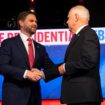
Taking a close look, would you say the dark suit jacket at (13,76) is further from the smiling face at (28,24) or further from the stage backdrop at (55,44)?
the stage backdrop at (55,44)

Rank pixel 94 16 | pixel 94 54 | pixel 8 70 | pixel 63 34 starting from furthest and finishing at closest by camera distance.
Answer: pixel 94 16, pixel 63 34, pixel 8 70, pixel 94 54

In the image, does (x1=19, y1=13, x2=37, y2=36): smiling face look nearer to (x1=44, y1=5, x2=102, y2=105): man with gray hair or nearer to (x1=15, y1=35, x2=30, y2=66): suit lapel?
(x1=15, y1=35, x2=30, y2=66): suit lapel

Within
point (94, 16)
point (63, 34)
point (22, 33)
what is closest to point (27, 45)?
point (22, 33)

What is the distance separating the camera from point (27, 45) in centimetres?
516

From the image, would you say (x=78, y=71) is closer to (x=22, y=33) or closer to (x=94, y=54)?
(x=94, y=54)

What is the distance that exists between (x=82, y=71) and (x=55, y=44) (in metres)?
2.25

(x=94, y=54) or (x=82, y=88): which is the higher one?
(x=94, y=54)

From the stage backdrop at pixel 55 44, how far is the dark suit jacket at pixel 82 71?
211 centimetres

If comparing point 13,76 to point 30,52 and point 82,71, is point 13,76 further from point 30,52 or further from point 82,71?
point 82,71

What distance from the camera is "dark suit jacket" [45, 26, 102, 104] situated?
14.3 ft

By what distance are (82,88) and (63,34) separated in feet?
7.48

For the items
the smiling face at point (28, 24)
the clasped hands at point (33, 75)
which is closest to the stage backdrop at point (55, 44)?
the smiling face at point (28, 24)

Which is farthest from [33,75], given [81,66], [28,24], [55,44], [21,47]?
[55,44]

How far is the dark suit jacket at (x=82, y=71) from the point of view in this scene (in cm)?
435
